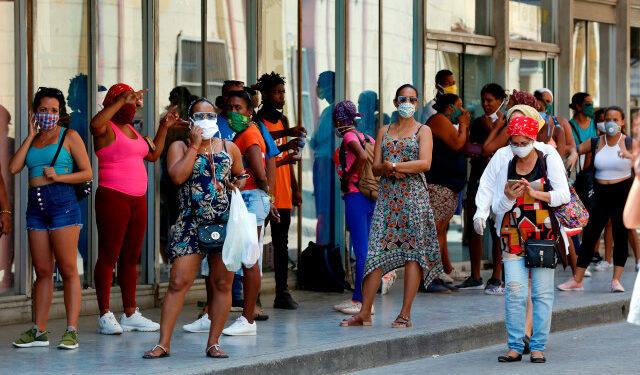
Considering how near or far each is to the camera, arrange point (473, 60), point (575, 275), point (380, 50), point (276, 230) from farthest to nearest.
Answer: point (473, 60), point (380, 50), point (575, 275), point (276, 230)

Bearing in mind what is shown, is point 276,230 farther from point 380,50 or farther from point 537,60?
point 537,60

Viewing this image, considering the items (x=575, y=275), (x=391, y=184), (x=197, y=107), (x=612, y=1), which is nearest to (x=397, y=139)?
(x=391, y=184)

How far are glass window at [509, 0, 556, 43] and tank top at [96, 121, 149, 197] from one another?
733 centimetres

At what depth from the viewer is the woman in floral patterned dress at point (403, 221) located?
916 cm

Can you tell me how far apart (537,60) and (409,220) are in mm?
6798

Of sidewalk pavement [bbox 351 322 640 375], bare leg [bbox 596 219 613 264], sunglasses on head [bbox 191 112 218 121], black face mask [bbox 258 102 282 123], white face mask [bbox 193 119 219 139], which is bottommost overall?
sidewalk pavement [bbox 351 322 640 375]

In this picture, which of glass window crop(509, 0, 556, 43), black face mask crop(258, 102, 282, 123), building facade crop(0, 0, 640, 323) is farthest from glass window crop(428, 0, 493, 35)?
black face mask crop(258, 102, 282, 123)

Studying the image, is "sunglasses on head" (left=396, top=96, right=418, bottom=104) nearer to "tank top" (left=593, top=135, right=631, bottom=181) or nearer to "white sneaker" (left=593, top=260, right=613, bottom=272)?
"tank top" (left=593, top=135, right=631, bottom=181)

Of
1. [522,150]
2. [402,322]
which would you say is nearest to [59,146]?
[402,322]

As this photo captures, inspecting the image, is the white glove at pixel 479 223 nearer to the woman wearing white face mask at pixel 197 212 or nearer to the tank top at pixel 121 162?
the woman wearing white face mask at pixel 197 212

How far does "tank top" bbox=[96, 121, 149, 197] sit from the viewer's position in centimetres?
871

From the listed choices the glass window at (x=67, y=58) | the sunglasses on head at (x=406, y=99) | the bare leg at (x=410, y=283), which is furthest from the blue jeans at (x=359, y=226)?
the glass window at (x=67, y=58)

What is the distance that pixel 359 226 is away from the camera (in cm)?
1010

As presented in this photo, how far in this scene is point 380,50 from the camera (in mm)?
12891
